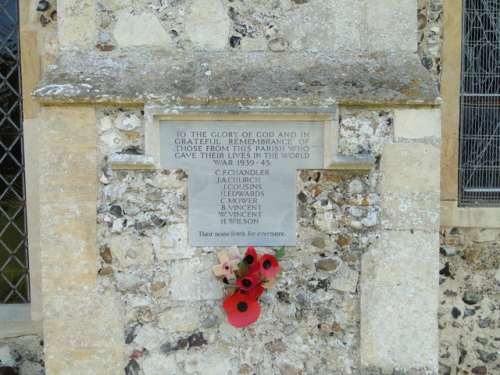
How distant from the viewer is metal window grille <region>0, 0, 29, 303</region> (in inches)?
144

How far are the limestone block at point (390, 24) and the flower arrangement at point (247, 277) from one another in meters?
1.36

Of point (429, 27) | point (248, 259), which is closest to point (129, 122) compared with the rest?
point (248, 259)

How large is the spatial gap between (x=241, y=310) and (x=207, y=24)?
166 cm

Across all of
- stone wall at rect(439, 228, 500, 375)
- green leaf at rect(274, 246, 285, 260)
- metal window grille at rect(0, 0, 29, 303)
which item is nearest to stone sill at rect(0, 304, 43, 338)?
metal window grille at rect(0, 0, 29, 303)

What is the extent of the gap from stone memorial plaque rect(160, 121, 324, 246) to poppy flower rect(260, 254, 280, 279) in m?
0.14

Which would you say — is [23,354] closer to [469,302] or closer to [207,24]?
[207,24]

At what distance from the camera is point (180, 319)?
288cm

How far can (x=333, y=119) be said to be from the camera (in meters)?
2.83

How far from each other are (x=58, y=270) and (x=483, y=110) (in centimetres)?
314

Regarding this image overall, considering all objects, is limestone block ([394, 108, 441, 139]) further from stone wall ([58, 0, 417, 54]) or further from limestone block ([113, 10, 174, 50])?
limestone block ([113, 10, 174, 50])

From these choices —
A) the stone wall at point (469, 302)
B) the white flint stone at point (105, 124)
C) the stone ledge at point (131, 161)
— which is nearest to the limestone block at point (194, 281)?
the stone ledge at point (131, 161)

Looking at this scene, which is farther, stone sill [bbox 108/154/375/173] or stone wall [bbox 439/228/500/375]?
stone wall [bbox 439/228/500/375]

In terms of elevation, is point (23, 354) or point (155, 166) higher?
point (155, 166)

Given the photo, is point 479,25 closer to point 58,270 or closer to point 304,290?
point 304,290
